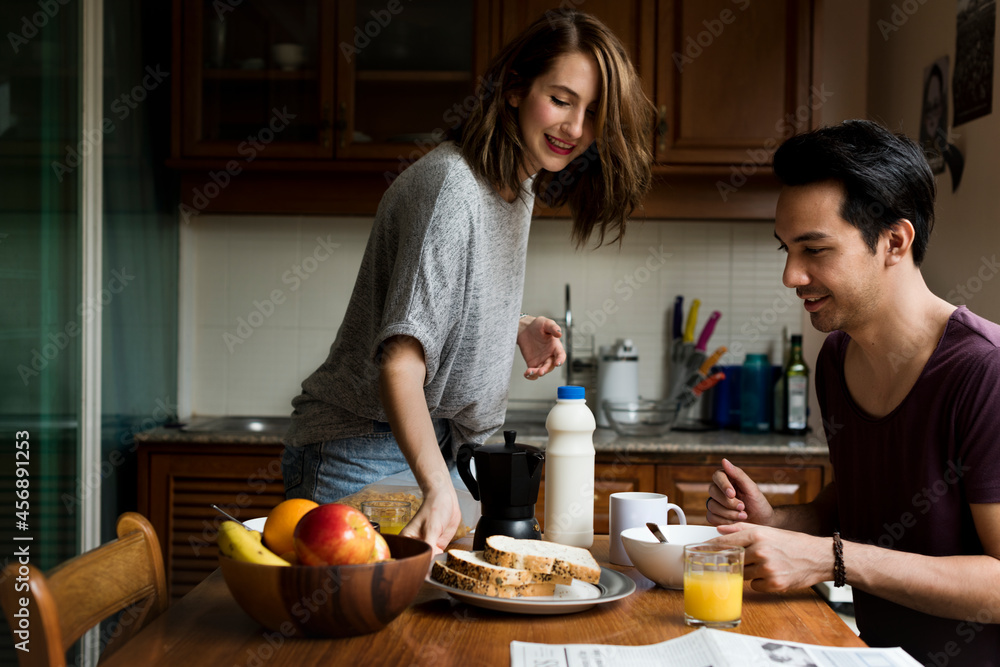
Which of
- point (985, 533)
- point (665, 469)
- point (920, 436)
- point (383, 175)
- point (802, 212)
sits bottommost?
point (665, 469)

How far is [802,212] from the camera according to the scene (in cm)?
126

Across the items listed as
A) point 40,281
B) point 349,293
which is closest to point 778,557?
point 40,281

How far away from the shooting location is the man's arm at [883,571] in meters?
1.02

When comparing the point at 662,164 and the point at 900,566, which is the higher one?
the point at 662,164

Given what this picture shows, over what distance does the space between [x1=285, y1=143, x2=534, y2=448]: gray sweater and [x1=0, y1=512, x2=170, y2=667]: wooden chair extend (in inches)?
16.5

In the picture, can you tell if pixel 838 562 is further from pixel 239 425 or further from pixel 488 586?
pixel 239 425

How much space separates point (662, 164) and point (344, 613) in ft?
6.94

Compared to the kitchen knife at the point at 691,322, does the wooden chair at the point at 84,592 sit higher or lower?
lower

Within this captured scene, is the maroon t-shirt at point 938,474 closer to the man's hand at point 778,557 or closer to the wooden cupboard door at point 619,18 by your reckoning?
the man's hand at point 778,557

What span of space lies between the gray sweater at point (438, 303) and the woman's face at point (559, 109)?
11 centimetres

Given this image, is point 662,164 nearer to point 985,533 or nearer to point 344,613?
point 985,533

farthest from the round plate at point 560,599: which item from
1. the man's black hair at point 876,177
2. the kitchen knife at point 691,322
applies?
the kitchen knife at point 691,322

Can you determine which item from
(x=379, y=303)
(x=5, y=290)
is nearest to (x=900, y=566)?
(x=379, y=303)

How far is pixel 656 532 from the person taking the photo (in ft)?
3.71
